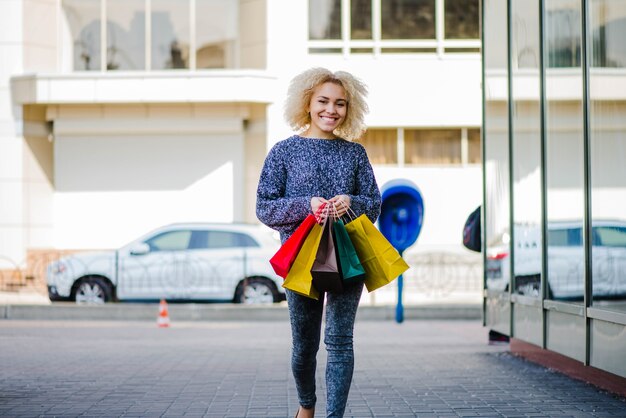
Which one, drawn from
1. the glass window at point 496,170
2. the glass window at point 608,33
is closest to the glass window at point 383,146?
the glass window at point 496,170

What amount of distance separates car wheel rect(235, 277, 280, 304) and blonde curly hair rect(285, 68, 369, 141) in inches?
553

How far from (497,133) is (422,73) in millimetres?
15860

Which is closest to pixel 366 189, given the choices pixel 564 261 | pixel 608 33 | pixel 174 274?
pixel 608 33

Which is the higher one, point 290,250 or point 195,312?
point 290,250

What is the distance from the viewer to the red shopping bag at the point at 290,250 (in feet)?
18.5

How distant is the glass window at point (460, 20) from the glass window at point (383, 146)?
2.64 meters

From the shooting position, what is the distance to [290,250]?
222 inches

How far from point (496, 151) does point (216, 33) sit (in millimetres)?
17269

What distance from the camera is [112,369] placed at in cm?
1025

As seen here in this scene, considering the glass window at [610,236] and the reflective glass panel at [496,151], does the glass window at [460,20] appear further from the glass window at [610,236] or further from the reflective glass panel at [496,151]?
the glass window at [610,236]

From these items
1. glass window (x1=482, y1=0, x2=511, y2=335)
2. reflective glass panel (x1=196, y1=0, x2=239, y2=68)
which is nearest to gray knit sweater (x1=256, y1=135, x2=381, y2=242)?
glass window (x1=482, y1=0, x2=511, y2=335)

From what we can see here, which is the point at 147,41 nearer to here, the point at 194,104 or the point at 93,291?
the point at 194,104

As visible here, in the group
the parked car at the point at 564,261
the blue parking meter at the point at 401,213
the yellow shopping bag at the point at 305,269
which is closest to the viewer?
the yellow shopping bag at the point at 305,269

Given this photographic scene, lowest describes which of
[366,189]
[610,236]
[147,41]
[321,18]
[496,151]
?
[610,236]
